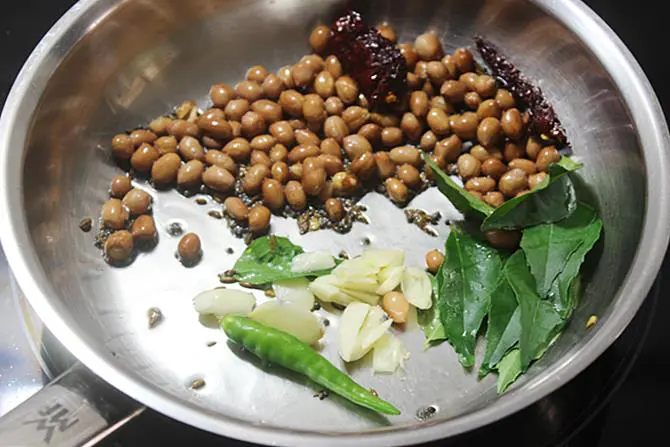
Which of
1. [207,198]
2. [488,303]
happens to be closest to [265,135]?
[207,198]

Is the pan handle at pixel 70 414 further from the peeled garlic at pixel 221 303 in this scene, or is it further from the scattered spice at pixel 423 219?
the scattered spice at pixel 423 219

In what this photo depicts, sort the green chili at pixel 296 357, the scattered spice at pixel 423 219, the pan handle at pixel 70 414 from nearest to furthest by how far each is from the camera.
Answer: the pan handle at pixel 70 414 < the green chili at pixel 296 357 < the scattered spice at pixel 423 219

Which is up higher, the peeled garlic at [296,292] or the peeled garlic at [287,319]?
the peeled garlic at [296,292]

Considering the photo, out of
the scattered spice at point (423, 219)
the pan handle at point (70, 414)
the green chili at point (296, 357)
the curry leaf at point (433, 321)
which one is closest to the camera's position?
the pan handle at point (70, 414)

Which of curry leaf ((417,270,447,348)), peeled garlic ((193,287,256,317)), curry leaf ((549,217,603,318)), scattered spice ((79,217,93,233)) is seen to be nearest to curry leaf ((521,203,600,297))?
curry leaf ((549,217,603,318))

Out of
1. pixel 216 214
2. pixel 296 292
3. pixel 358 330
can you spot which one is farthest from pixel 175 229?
pixel 358 330

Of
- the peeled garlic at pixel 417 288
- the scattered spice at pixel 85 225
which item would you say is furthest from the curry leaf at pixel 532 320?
the scattered spice at pixel 85 225

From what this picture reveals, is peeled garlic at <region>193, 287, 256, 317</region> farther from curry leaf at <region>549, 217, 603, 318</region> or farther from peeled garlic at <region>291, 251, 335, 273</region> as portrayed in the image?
curry leaf at <region>549, 217, 603, 318</region>

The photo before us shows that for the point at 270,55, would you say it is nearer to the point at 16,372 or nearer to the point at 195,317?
the point at 195,317
